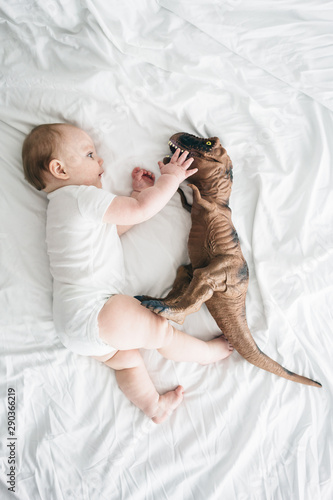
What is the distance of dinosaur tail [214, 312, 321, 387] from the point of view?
128 centimetres

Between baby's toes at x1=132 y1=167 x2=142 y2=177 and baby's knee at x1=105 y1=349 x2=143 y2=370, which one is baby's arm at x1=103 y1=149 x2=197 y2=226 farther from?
baby's knee at x1=105 y1=349 x2=143 y2=370

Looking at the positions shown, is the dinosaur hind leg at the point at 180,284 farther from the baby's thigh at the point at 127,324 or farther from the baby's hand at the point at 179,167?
the baby's hand at the point at 179,167

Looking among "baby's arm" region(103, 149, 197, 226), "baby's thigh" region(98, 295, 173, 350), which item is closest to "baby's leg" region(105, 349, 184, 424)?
"baby's thigh" region(98, 295, 173, 350)

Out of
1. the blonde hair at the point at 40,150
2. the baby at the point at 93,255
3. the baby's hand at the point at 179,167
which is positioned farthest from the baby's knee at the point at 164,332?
the blonde hair at the point at 40,150

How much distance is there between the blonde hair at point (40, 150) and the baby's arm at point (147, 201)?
0.26 metres

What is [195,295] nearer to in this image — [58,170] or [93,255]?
[93,255]

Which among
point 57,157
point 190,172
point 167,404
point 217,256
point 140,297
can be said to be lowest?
point 167,404

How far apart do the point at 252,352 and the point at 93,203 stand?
2.44 ft

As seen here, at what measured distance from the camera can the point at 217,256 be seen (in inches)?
47.9

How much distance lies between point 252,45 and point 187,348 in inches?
43.7

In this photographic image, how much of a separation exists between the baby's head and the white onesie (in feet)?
0.15

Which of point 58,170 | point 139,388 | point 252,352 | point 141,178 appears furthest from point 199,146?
point 139,388

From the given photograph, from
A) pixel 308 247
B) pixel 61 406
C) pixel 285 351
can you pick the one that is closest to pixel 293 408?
pixel 285 351

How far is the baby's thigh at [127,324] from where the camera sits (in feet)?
3.78
